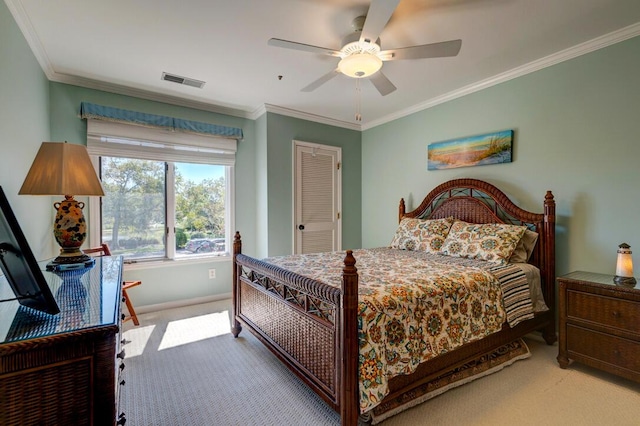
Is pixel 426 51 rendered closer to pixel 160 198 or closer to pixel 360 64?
pixel 360 64

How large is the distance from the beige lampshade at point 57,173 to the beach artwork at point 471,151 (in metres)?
3.46

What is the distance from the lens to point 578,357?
221cm

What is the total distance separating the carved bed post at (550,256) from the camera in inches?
103

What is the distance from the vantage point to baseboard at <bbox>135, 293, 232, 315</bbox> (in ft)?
11.4

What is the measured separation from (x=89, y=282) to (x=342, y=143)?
388 cm

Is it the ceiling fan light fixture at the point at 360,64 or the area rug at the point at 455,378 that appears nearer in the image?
the area rug at the point at 455,378

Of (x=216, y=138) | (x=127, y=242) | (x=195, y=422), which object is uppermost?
(x=216, y=138)

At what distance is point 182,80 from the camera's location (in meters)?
3.18

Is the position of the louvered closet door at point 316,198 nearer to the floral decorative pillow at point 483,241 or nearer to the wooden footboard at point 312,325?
the wooden footboard at point 312,325

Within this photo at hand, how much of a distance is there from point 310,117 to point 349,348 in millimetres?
3491

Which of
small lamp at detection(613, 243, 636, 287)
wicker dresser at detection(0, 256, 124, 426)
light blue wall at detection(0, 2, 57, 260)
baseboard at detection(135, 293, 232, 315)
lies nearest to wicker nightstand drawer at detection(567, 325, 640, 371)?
small lamp at detection(613, 243, 636, 287)

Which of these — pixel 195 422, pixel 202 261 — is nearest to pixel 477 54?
pixel 195 422

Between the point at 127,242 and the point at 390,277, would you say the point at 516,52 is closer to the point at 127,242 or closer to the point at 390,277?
the point at 390,277

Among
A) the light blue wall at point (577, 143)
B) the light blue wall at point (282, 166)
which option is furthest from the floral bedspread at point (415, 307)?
the light blue wall at point (282, 166)
